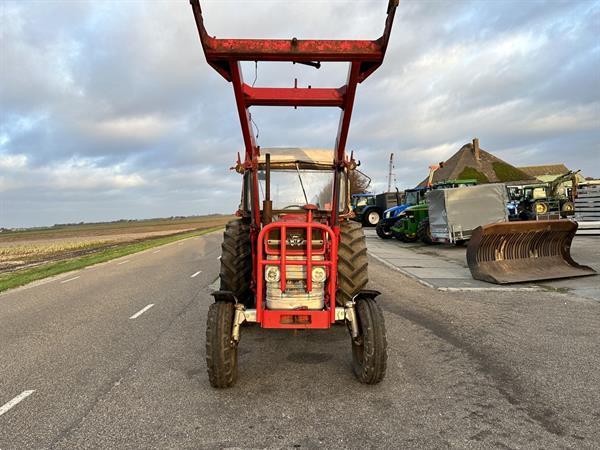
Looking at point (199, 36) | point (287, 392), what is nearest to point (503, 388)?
point (287, 392)

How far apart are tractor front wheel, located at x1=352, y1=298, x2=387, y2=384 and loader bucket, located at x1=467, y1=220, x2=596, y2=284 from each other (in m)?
6.03

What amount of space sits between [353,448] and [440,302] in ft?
16.5

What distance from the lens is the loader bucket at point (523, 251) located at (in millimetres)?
9227

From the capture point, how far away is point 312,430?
3215 millimetres

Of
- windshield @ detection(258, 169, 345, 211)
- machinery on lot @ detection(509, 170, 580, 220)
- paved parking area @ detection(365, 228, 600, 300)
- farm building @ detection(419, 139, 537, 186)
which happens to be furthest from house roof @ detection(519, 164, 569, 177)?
windshield @ detection(258, 169, 345, 211)

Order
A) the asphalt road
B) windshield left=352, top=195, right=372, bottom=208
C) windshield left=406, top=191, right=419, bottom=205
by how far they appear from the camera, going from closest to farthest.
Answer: the asphalt road → windshield left=406, top=191, right=419, bottom=205 → windshield left=352, top=195, right=372, bottom=208

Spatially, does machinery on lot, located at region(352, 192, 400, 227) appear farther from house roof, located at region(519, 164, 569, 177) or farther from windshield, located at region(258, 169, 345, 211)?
house roof, located at region(519, 164, 569, 177)

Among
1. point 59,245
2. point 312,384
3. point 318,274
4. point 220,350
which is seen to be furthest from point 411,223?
point 59,245

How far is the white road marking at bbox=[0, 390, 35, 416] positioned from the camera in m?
3.76

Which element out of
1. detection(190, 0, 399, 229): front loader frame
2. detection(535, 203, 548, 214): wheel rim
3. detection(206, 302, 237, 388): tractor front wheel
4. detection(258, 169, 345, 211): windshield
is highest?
detection(190, 0, 399, 229): front loader frame

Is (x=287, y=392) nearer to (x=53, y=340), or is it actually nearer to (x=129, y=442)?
(x=129, y=442)

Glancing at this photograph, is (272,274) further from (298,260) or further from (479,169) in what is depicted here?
(479,169)

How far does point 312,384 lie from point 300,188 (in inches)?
111

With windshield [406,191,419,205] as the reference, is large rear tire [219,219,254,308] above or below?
below
